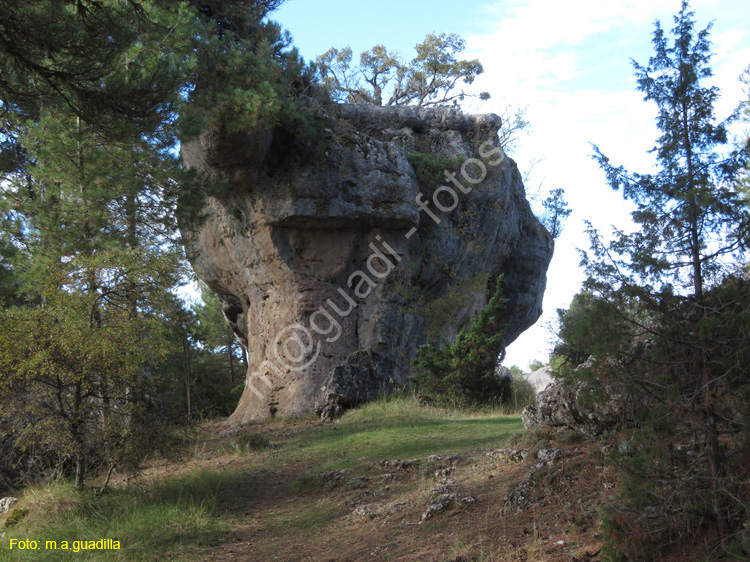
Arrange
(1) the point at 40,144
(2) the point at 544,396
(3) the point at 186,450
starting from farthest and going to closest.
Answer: (1) the point at 40,144 → (3) the point at 186,450 → (2) the point at 544,396

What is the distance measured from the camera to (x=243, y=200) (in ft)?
57.8

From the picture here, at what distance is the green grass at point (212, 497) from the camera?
6562 mm

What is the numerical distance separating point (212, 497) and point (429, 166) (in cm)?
1372

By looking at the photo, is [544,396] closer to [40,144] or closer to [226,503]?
[226,503]

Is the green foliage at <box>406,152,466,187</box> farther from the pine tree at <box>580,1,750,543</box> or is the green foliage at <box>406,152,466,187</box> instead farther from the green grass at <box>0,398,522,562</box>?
the pine tree at <box>580,1,750,543</box>

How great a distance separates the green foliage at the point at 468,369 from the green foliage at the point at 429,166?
609 cm

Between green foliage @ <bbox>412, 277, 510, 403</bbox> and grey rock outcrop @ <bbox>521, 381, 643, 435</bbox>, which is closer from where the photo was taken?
grey rock outcrop @ <bbox>521, 381, 643, 435</bbox>

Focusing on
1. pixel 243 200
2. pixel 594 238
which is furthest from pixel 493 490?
pixel 243 200

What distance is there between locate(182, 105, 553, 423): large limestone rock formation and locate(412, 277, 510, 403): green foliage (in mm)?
1368

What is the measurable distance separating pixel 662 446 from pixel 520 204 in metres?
20.6

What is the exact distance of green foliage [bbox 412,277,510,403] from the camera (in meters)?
14.0

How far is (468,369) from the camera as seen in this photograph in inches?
556

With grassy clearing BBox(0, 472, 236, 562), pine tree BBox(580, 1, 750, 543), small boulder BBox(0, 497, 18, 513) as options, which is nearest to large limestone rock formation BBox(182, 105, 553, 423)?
grassy clearing BBox(0, 472, 236, 562)

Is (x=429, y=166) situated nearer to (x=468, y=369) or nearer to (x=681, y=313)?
(x=468, y=369)
